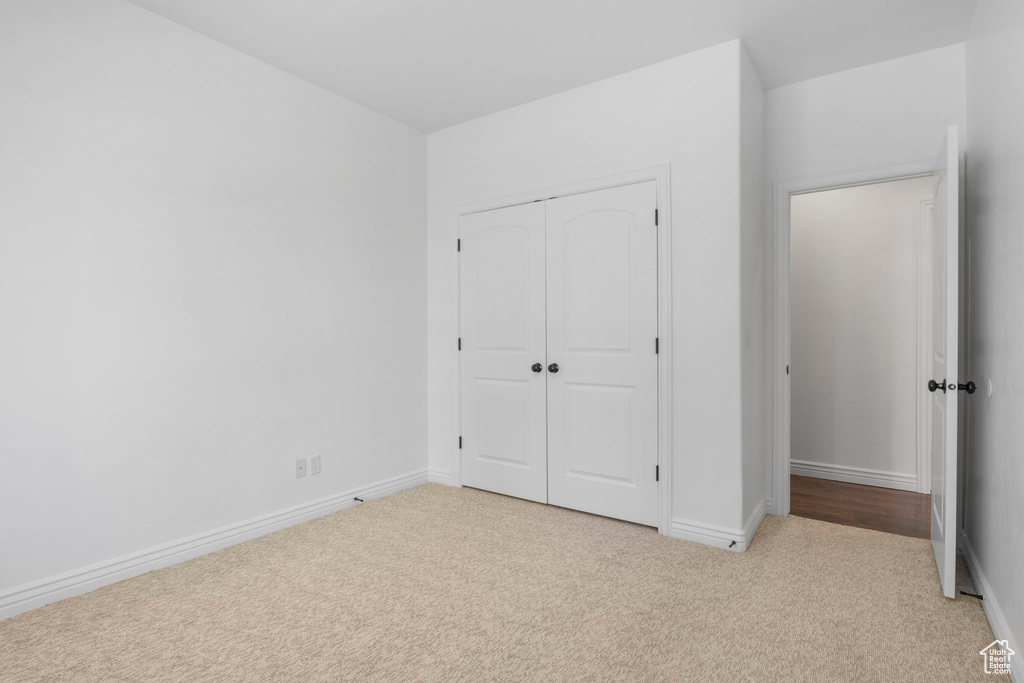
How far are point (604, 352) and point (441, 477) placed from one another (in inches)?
62.7

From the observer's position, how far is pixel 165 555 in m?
2.49

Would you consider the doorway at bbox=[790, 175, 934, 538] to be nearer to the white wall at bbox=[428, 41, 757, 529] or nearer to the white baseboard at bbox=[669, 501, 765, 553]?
the white baseboard at bbox=[669, 501, 765, 553]

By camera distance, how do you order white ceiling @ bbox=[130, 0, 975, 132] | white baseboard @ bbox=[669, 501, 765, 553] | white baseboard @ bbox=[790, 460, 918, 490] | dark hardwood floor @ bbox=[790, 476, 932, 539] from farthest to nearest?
white baseboard @ bbox=[790, 460, 918, 490] < dark hardwood floor @ bbox=[790, 476, 932, 539] < white baseboard @ bbox=[669, 501, 765, 553] < white ceiling @ bbox=[130, 0, 975, 132]

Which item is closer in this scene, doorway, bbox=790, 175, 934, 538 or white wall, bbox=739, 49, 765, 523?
white wall, bbox=739, 49, 765, 523

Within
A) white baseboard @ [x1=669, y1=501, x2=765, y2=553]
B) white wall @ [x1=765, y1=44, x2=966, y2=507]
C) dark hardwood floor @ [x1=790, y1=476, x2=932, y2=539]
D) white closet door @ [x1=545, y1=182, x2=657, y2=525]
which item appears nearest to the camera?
white baseboard @ [x1=669, y1=501, x2=765, y2=553]

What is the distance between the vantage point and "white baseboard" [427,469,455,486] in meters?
3.82

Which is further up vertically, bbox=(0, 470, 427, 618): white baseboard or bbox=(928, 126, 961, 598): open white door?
bbox=(928, 126, 961, 598): open white door

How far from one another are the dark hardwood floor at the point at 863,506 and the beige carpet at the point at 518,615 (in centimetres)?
30

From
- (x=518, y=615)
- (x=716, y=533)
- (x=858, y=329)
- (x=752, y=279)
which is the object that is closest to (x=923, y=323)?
(x=858, y=329)

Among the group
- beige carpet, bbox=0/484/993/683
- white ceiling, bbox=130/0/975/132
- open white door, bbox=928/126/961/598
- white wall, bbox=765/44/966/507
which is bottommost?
beige carpet, bbox=0/484/993/683

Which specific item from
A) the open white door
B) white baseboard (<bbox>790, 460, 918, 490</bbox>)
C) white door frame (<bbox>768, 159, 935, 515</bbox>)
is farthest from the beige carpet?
white baseboard (<bbox>790, 460, 918, 490</bbox>)

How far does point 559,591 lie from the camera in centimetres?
224

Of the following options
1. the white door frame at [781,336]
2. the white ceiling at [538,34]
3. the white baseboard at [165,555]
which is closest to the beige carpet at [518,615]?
the white baseboard at [165,555]

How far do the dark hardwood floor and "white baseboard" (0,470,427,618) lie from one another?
283cm
